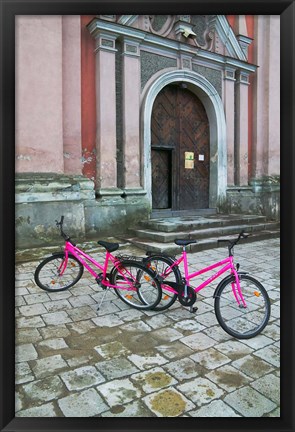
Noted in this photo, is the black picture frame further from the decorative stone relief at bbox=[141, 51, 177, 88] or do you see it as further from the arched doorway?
the arched doorway

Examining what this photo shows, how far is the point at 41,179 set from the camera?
552 cm

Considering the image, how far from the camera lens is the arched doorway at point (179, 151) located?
772cm

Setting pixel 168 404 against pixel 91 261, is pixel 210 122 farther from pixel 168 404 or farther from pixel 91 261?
pixel 168 404

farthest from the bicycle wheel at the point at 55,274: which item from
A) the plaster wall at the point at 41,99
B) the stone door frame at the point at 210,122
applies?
the stone door frame at the point at 210,122

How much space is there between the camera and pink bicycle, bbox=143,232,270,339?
8.92 feet

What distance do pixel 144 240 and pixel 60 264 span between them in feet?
7.53

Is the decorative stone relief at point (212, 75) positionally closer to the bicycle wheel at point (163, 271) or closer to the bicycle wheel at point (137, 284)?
the bicycle wheel at point (163, 271)
